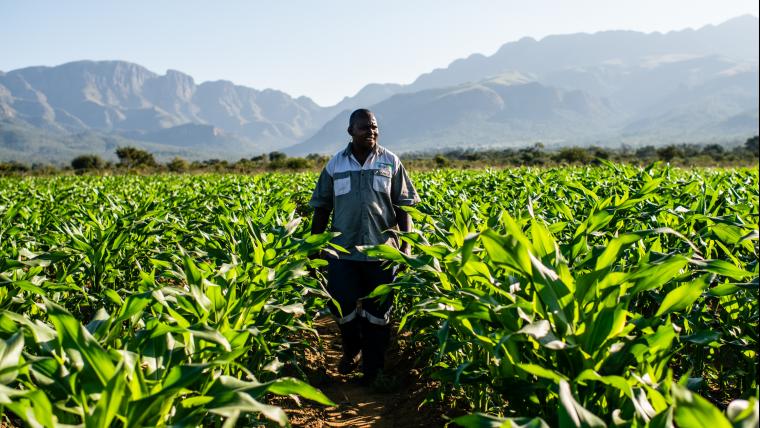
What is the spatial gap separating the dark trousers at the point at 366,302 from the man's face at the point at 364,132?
0.93 m

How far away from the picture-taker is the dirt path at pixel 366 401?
342cm

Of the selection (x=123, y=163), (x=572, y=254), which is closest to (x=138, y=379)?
(x=572, y=254)

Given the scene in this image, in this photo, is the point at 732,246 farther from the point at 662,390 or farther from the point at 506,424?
the point at 506,424

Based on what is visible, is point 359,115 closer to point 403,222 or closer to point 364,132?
point 364,132

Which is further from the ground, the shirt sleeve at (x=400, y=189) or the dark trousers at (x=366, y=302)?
the shirt sleeve at (x=400, y=189)

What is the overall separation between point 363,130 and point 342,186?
1.61 feet

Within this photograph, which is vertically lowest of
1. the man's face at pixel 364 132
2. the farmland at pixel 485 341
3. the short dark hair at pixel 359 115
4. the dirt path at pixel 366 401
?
the dirt path at pixel 366 401

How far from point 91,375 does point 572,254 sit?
2058mm

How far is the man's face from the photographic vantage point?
12.8ft

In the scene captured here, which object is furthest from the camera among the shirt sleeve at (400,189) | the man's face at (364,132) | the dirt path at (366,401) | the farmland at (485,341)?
the shirt sleeve at (400,189)

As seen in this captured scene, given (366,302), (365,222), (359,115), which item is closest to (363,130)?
(359,115)

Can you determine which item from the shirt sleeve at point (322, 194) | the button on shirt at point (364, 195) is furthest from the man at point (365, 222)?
the shirt sleeve at point (322, 194)

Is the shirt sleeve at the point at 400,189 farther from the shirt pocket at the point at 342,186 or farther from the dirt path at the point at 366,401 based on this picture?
the dirt path at the point at 366,401

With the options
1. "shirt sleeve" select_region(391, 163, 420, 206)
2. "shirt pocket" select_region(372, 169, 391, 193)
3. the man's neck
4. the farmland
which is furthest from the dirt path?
the man's neck
